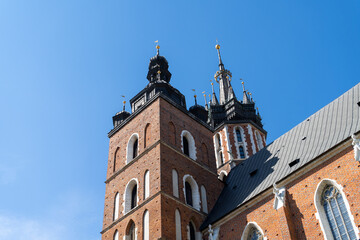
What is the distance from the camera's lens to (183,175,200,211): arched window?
78.4ft

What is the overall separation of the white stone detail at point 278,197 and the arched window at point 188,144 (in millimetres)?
7819

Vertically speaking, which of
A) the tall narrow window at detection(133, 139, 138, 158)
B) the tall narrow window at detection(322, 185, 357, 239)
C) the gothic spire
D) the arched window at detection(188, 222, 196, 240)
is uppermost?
the gothic spire

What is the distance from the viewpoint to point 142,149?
2545 cm

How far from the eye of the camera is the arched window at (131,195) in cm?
2389

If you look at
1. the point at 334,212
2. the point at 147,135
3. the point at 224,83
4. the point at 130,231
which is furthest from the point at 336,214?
the point at 224,83

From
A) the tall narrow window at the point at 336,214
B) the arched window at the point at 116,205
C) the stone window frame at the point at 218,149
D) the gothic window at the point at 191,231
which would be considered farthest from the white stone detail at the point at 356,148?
the stone window frame at the point at 218,149

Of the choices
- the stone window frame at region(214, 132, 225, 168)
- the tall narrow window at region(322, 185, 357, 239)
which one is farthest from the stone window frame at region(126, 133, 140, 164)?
the stone window frame at region(214, 132, 225, 168)

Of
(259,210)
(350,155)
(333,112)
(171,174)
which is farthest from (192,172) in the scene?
(350,155)

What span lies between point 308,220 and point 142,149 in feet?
35.4

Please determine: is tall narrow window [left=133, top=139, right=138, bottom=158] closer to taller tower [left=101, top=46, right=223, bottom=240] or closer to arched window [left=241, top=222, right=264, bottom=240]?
taller tower [left=101, top=46, right=223, bottom=240]

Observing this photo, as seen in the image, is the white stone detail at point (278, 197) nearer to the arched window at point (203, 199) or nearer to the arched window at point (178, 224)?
the arched window at point (178, 224)

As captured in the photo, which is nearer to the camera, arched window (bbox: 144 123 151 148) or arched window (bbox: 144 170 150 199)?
arched window (bbox: 144 170 150 199)

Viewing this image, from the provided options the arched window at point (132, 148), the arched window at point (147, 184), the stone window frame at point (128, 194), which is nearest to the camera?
the arched window at point (147, 184)

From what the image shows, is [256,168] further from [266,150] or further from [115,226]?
[115,226]
